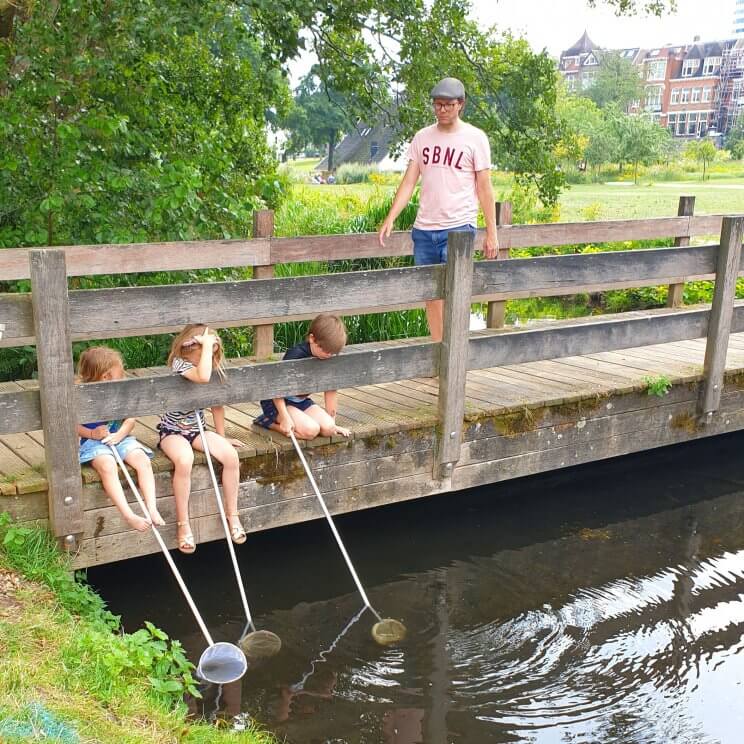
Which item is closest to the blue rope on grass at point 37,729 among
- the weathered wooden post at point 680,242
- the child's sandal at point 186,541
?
the child's sandal at point 186,541

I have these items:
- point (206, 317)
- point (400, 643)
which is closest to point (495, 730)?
point (400, 643)

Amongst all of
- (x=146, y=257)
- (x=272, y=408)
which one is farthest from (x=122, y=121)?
(x=272, y=408)

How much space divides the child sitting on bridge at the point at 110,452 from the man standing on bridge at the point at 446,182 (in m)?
2.10

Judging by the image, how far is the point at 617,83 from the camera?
94938mm

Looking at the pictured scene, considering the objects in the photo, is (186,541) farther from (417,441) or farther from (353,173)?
(353,173)

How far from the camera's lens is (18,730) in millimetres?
2861

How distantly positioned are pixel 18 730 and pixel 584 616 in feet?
9.99

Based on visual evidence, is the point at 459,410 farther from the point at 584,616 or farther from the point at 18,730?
the point at 18,730

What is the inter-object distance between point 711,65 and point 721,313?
10261cm

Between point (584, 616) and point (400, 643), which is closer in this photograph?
point (400, 643)

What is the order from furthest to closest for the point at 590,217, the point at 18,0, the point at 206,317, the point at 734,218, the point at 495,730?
1. the point at 590,217
2. the point at 18,0
3. the point at 734,218
4. the point at 206,317
5. the point at 495,730

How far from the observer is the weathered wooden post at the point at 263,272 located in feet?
20.8

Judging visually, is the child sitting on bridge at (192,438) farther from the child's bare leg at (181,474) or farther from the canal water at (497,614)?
the canal water at (497,614)

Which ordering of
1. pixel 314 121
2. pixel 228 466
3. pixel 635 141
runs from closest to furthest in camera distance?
pixel 228 466
pixel 635 141
pixel 314 121
